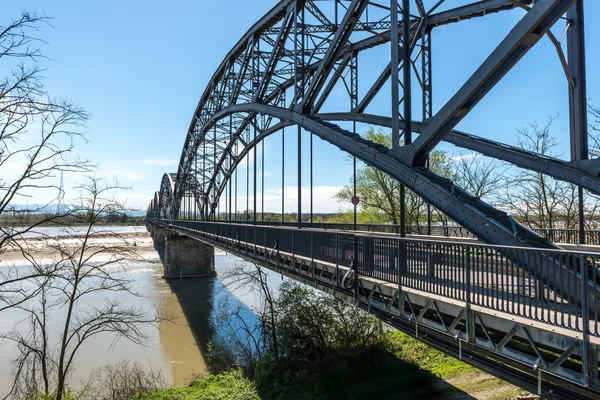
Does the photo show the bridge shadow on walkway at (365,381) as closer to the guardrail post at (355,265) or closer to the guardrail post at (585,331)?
the guardrail post at (355,265)

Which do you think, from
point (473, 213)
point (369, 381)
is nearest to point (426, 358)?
point (369, 381)

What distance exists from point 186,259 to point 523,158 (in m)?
34.0

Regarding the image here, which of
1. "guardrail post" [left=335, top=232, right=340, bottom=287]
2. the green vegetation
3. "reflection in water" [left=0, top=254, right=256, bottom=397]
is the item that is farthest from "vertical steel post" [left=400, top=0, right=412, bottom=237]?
"reflection in water" [left=0, top=254, right=256, bottom=397]

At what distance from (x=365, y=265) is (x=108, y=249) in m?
6.90

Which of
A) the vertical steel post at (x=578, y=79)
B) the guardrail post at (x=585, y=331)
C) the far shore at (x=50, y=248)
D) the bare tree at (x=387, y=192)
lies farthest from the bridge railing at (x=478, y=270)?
the bare tree at (x=387, y=192)

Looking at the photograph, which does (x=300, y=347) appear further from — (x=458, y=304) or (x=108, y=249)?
(x=458, y=304)

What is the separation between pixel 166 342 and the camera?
19.9 metres

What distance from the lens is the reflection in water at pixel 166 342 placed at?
52.9 feet

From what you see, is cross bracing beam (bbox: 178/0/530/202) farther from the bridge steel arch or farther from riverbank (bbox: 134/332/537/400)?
riverbank (bbox: 134/332/537/400)

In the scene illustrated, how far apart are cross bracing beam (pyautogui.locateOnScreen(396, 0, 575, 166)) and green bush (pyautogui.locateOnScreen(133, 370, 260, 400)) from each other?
893 cm

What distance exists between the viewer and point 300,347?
13.8 metres

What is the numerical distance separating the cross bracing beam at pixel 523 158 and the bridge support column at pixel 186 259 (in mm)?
28481

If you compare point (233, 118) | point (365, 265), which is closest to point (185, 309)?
point (233, 118)

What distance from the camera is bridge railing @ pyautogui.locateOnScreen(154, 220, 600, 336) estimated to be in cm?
459
